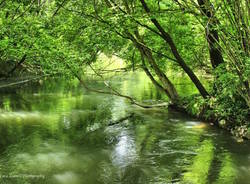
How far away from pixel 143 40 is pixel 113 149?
8.19 m

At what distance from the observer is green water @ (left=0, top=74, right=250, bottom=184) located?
9.80m

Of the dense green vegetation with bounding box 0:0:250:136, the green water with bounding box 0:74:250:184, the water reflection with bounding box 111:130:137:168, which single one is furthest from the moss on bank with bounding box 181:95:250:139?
the water reflection with bounding box 111:130:137:168

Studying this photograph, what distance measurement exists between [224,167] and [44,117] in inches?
437

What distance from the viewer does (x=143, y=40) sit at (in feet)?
61.0

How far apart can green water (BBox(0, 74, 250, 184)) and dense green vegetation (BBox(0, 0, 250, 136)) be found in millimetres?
1471

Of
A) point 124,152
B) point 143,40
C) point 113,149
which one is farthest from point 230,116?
point 143,40

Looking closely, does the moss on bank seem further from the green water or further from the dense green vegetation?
the green water

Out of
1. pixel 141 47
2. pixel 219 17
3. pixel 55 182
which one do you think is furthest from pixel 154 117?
pixel 55 182

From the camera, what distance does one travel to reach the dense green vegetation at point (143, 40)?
1303 centimetres

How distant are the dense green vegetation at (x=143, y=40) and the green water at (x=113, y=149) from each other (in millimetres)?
1471

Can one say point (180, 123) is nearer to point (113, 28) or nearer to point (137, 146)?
point (137, 146)

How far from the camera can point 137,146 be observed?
42.8 feet

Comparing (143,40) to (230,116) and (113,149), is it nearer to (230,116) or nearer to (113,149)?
(230,116)

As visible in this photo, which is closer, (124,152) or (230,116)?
(124,152)
